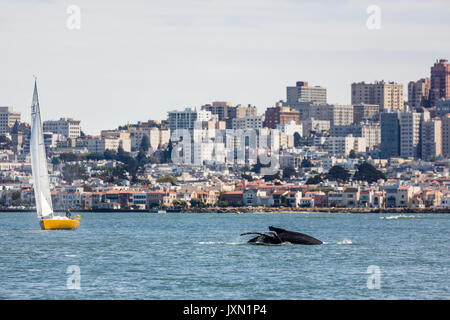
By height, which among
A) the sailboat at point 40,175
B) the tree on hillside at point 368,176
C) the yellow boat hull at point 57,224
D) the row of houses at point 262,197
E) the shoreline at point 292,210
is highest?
the sailboat at point 40,175

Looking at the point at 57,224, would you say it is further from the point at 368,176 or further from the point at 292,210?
the point at 368,176

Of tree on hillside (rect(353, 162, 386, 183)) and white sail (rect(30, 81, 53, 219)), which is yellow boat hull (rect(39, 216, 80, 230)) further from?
tree on hillside (rect(353, 162, 386, 183))

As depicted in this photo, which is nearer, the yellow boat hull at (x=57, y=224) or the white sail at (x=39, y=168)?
the white sail at (x=39, y=168)

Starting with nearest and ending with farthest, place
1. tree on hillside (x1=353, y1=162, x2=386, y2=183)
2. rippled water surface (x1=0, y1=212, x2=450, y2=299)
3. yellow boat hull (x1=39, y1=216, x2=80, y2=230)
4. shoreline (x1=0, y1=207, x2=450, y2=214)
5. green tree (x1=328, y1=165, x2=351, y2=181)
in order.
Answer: rippled water surface (x1=0, y1=212, x2=450, y2=299), yellow boat hull (x1=39, y1=216, x2=80, y2=230), shoreline (x1=0, y1=207, x2=450, y2=214), tree on hillside (x1=353, y1=162, x2=386, y2=183), green tree (x1=328, y1=165, x2=351, y2=181)

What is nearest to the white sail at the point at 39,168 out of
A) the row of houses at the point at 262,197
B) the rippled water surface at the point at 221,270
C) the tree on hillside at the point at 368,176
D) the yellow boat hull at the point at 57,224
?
the yellow boat hull at the point at 57,224

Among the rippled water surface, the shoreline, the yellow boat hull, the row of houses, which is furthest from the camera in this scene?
the row of houses

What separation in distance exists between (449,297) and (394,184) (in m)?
145

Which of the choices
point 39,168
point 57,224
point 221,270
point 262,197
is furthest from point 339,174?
point 221,270

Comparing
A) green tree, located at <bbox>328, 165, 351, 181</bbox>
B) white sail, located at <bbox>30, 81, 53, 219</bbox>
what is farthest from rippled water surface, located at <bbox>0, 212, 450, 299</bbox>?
green tree, located at <bbox>328, 165, 351, 181</bbox>

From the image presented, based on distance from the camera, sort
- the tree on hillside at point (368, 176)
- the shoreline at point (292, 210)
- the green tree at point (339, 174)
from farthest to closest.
Answer: the green tree at point (339, 174), the tree on hillside at point (368, 176), the shoreline at point (292, 210)

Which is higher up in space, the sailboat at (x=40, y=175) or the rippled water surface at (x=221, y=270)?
the sailboat at (x=40, y=175)

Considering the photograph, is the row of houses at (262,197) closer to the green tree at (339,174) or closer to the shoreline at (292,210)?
the shoreline at (292,210)
